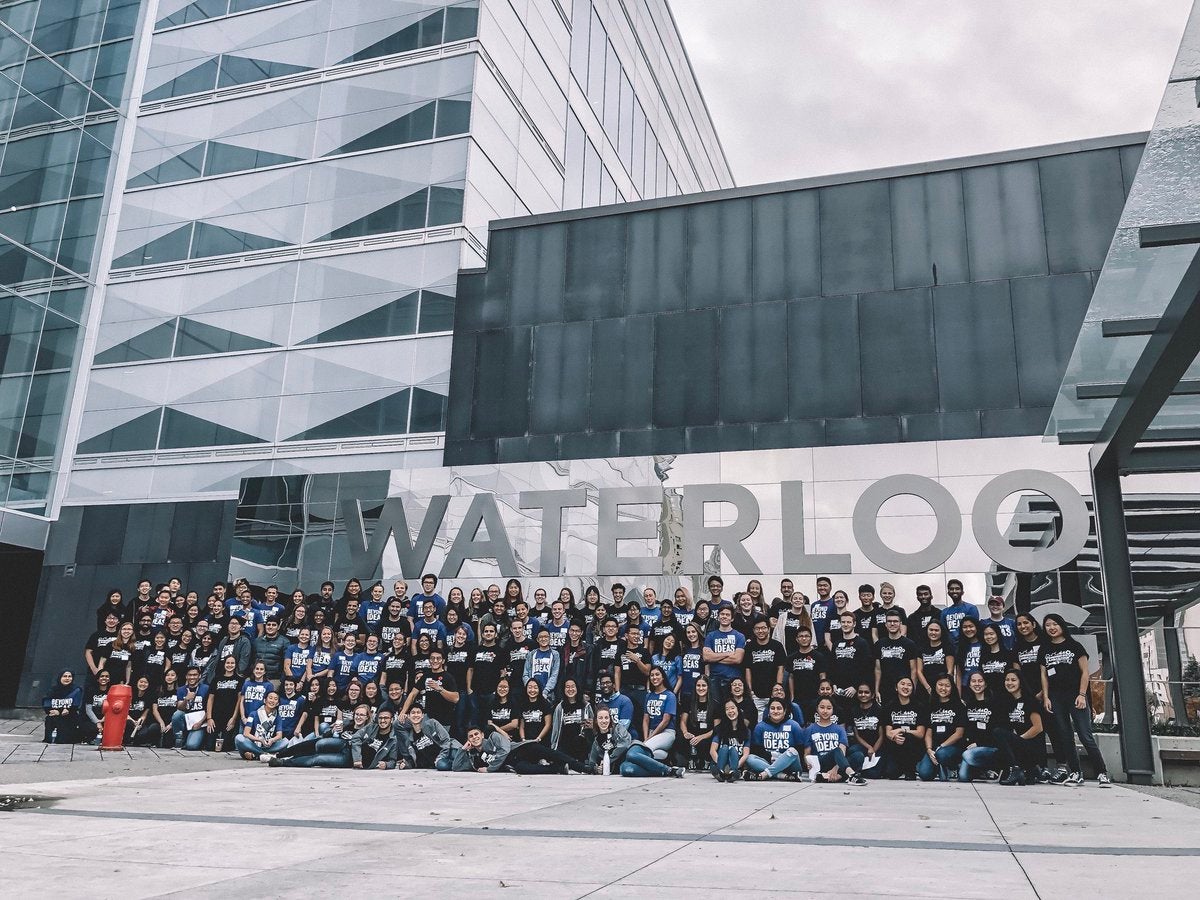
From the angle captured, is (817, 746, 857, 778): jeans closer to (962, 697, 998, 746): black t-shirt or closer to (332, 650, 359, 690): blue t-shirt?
(962, 697, 998, 746): black t-shirt

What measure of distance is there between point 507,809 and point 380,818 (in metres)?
1.15

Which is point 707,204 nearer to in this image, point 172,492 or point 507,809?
point 172,492

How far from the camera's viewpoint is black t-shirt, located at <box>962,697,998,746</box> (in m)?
11.7

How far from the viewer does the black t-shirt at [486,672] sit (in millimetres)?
13656

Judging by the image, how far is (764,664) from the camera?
42.3 feet

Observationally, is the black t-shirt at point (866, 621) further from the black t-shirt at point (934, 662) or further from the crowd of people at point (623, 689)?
the black t-shirt at point (934, 662)

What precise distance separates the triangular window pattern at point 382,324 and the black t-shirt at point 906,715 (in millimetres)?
14944

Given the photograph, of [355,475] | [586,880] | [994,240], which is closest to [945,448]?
[994,240]

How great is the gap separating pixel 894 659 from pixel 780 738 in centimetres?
205

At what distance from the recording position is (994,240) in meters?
19.5

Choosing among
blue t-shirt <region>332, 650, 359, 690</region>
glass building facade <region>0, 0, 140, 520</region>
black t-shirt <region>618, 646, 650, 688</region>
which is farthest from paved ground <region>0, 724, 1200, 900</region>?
glass building facade <region>0, 0, 140, 520</region>

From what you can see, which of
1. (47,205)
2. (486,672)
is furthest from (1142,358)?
(47,205)

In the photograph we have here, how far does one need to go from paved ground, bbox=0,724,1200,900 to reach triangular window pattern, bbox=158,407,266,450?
14.2 m

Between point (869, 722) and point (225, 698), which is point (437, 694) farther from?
point (869, 722)
